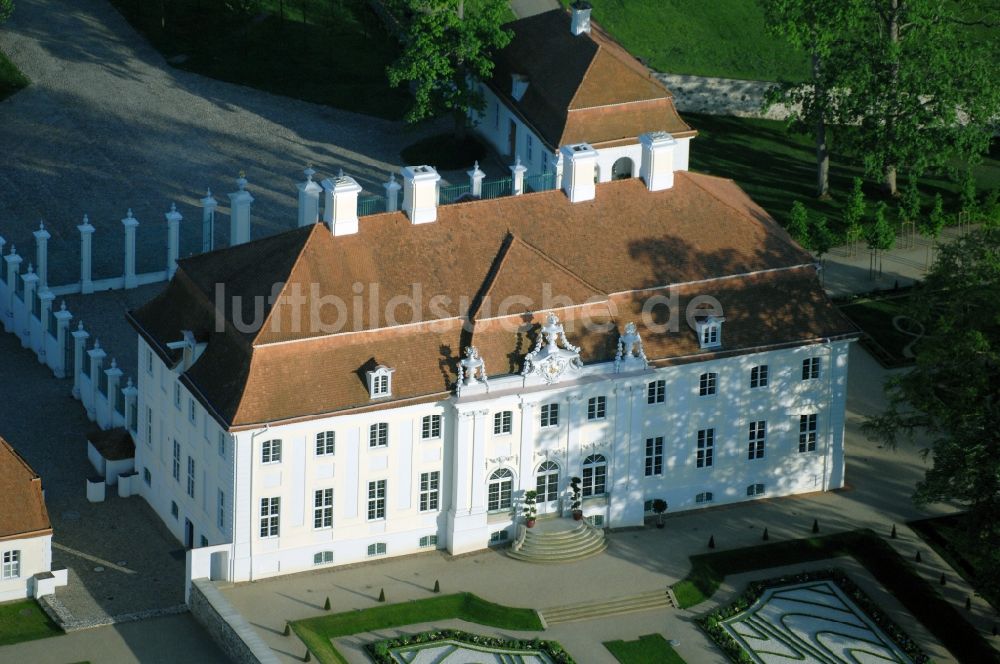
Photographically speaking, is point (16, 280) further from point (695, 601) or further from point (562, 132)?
point (695, 601)

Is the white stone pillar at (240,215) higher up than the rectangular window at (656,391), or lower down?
higher up

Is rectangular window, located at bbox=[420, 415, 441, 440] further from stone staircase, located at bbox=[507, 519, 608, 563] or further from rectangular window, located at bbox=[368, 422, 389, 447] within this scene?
stone staircase, located at bbox=[507, 519, 608, 563]

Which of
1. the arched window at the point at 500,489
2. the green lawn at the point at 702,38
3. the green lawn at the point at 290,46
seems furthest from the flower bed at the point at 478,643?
the green lawn at the point at 702,38

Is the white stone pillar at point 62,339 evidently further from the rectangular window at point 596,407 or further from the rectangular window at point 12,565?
the rectangular window at point 596,407

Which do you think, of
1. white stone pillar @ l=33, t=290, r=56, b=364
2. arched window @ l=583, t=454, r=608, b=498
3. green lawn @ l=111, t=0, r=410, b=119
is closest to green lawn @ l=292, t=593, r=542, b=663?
arched window @ l=583, t=454, r=608, b=498

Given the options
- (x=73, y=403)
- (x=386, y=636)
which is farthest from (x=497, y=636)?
(x=73, y=403)

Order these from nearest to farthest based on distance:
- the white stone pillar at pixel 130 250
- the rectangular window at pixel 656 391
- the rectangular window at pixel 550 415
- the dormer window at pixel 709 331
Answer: the rectangular window at pixel 550 415
the rectangular window at pixel 656 391
the dormer window at pixel 709 331
the white stone pillar at pixel 130 250

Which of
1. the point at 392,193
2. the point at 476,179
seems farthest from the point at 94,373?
the point at 476,179

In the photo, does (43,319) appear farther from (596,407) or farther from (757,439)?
(757,439)
